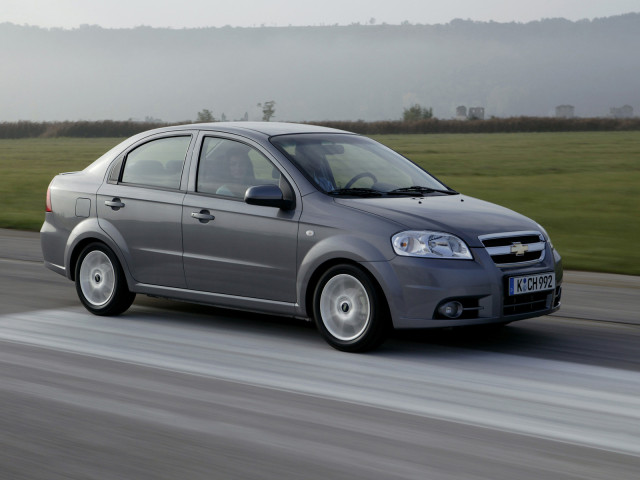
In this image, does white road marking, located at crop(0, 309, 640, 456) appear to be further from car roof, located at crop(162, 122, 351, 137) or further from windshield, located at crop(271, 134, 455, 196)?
car roof, located at crop(162, 122, 351, 137)

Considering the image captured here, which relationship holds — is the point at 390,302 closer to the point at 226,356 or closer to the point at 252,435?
the point at 226,356

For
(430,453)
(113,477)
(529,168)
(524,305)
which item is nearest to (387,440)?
(430,453)

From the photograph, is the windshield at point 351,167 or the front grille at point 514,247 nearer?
the front grille at point 514,247

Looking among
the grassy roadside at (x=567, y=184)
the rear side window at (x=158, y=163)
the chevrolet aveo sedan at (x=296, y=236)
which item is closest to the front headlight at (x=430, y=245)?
the chevrolet aveo sedan at (x=296, y=236)

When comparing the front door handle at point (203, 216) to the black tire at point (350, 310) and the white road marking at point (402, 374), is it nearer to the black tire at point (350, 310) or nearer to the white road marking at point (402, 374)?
the white road marking at point (402, 374)

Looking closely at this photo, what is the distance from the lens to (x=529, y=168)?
1474 inches

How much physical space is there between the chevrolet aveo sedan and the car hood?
15 mm

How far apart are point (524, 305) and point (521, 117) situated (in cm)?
7184

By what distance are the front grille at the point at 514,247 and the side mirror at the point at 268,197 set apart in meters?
1.41

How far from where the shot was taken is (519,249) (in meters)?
7.05

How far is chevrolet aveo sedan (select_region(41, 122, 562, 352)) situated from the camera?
6738mm

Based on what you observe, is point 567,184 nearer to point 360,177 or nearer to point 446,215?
point 360,177

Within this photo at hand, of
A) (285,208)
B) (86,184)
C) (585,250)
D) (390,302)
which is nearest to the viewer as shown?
(390,302)

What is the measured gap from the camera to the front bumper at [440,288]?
21.8 feet
